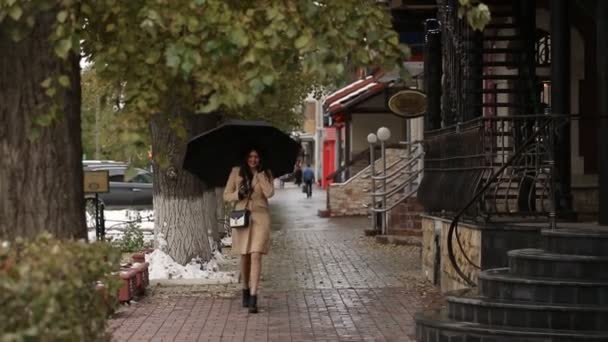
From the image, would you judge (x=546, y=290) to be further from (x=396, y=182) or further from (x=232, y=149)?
(x=396, y=182)

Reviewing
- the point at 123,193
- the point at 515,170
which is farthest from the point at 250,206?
the point at 123,193

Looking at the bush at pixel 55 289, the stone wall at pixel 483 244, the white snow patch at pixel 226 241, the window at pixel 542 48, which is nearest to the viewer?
the bush at pixel 55 289

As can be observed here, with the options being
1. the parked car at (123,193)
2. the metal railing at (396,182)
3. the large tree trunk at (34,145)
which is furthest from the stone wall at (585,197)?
the parked car at (123,193)

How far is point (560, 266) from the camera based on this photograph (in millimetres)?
10070

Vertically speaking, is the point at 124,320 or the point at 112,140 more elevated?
the point at 112,140

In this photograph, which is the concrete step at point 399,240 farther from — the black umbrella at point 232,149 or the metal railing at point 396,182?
the black umbrella at point 232,149

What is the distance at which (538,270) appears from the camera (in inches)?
402

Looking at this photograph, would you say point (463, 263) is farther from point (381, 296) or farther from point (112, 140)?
point (112, 140)

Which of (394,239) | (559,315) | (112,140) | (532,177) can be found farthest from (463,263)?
(394,239)

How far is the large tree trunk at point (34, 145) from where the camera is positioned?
714cm

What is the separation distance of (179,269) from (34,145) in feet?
29.4

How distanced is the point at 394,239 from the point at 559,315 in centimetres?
1432

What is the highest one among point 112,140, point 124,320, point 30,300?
point 112,140

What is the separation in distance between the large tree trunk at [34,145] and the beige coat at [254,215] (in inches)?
235
